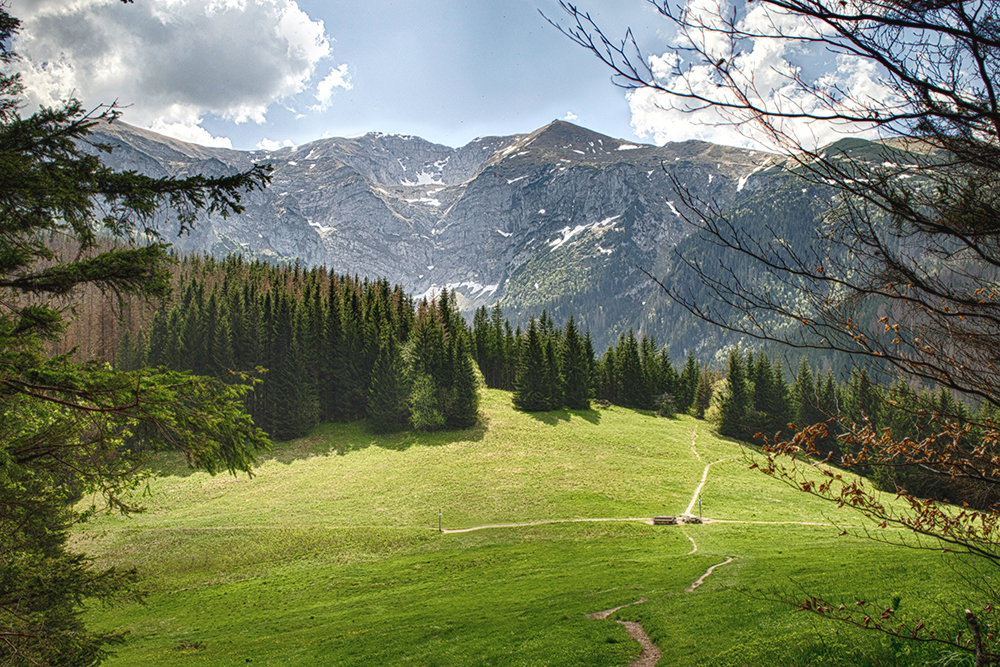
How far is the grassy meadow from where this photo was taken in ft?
45.5

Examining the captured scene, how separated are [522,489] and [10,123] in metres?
38.2

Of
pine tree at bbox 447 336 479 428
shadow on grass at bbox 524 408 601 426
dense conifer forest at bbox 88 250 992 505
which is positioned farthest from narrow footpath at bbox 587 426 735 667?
dense conifer forest at bbox 88 250 992 505

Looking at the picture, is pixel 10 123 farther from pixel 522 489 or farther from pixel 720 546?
pixel 522 489

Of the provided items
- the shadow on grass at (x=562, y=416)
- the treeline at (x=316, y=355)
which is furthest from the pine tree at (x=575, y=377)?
the treeline at (x=316, y=355)

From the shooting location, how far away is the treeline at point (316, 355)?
59522 mm

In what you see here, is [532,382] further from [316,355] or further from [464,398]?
[316,355]

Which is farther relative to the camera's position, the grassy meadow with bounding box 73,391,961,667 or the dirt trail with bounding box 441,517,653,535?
the dirt trail with bounding box 441,517,653,535

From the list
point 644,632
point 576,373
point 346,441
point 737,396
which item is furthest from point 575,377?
point 644,632

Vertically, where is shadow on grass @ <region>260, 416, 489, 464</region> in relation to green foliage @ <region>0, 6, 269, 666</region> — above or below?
below

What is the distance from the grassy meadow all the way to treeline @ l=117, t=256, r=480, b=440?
4309 mm

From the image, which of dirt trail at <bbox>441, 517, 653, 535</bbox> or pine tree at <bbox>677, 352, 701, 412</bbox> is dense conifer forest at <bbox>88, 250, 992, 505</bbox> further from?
dirt trail at <bbox>441, 517, 653, 535</bbox>

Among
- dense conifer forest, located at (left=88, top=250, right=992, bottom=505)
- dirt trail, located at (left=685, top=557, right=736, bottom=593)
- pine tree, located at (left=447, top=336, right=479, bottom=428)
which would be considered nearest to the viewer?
dirt trail, located at (left=685, top=557, right=736, bottom=593)

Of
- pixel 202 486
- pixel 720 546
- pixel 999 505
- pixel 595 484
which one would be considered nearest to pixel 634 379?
pixel 595 484

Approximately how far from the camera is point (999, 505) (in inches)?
210
